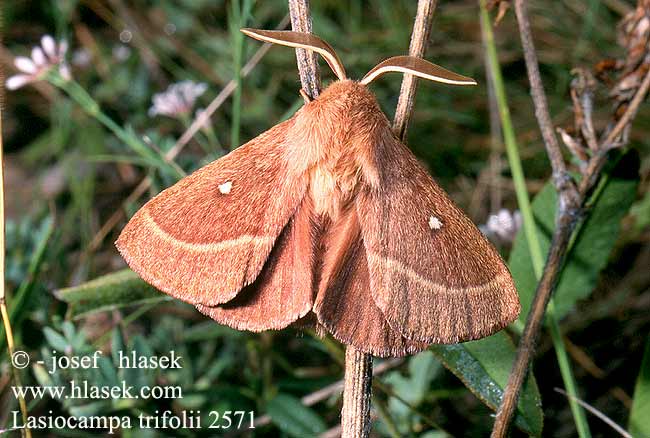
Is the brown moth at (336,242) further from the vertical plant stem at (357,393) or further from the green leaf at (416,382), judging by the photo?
the green leaf at (416,382)

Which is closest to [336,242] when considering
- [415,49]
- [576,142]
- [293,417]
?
[415,49]

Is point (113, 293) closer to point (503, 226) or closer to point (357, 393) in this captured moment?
point (357, 393)

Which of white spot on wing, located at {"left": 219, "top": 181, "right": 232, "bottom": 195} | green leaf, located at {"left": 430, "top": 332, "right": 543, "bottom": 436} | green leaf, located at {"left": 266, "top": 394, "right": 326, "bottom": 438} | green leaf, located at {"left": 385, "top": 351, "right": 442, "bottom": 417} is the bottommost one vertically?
green leaf, located at {"left": 266, "top": 394, "right": 326, "bottom": 438}

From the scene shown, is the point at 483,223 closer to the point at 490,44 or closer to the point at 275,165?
the point at 490,44

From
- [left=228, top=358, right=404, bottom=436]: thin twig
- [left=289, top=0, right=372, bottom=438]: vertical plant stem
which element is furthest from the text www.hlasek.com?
[left=289, top=0, right=372, bottom=438]: vertical plant stem

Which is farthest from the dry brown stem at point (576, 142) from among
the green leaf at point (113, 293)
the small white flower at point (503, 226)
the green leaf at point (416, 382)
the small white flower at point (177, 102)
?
the small white flower at point (177, 102)

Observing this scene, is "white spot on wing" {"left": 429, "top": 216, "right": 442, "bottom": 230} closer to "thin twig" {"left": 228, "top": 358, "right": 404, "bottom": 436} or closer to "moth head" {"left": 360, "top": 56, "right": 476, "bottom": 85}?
"moth head" {"left": 360, "top": 56, "right": 476, "bottom": 85}

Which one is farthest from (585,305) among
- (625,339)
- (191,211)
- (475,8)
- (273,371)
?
(191,211)
